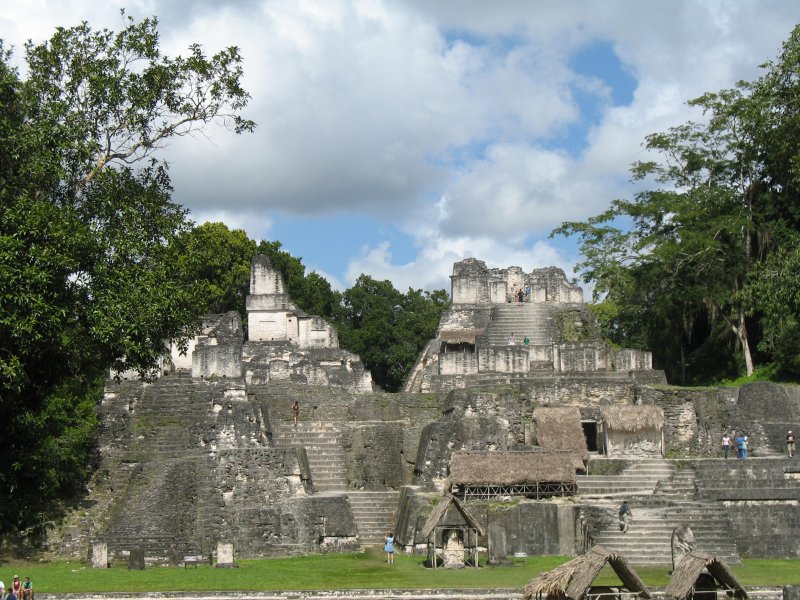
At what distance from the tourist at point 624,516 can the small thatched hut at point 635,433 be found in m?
5.00


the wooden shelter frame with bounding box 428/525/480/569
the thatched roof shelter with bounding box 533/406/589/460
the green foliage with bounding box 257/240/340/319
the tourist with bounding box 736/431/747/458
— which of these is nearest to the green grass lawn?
the wooden shelter frame with bounding box 428/525/480/569

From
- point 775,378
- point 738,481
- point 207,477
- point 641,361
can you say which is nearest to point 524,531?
point 738,481

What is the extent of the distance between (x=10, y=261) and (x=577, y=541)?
1419cm

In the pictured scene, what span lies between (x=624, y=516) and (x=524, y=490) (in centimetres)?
279

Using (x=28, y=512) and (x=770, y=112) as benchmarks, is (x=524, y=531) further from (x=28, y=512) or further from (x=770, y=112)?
(x=770, y=112)

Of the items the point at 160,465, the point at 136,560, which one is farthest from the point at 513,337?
the point at 136,560

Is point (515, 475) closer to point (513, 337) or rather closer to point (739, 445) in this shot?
point (739, 445)

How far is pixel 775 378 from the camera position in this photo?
38.7 metres

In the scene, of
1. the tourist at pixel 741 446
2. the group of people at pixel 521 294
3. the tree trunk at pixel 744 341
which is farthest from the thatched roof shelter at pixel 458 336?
the tourist at pixel 741 446

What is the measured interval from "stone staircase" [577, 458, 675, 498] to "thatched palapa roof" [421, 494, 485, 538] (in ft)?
11.9

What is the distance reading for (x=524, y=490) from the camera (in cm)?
2966

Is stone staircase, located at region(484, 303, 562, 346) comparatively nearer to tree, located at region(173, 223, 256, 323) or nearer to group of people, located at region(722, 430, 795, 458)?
group of people, located at region(722, 430, 795, 458)

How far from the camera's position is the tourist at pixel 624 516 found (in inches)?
1083

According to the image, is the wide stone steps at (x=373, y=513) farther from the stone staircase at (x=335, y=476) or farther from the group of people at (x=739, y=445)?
the group of people at (x=739, y=445)
